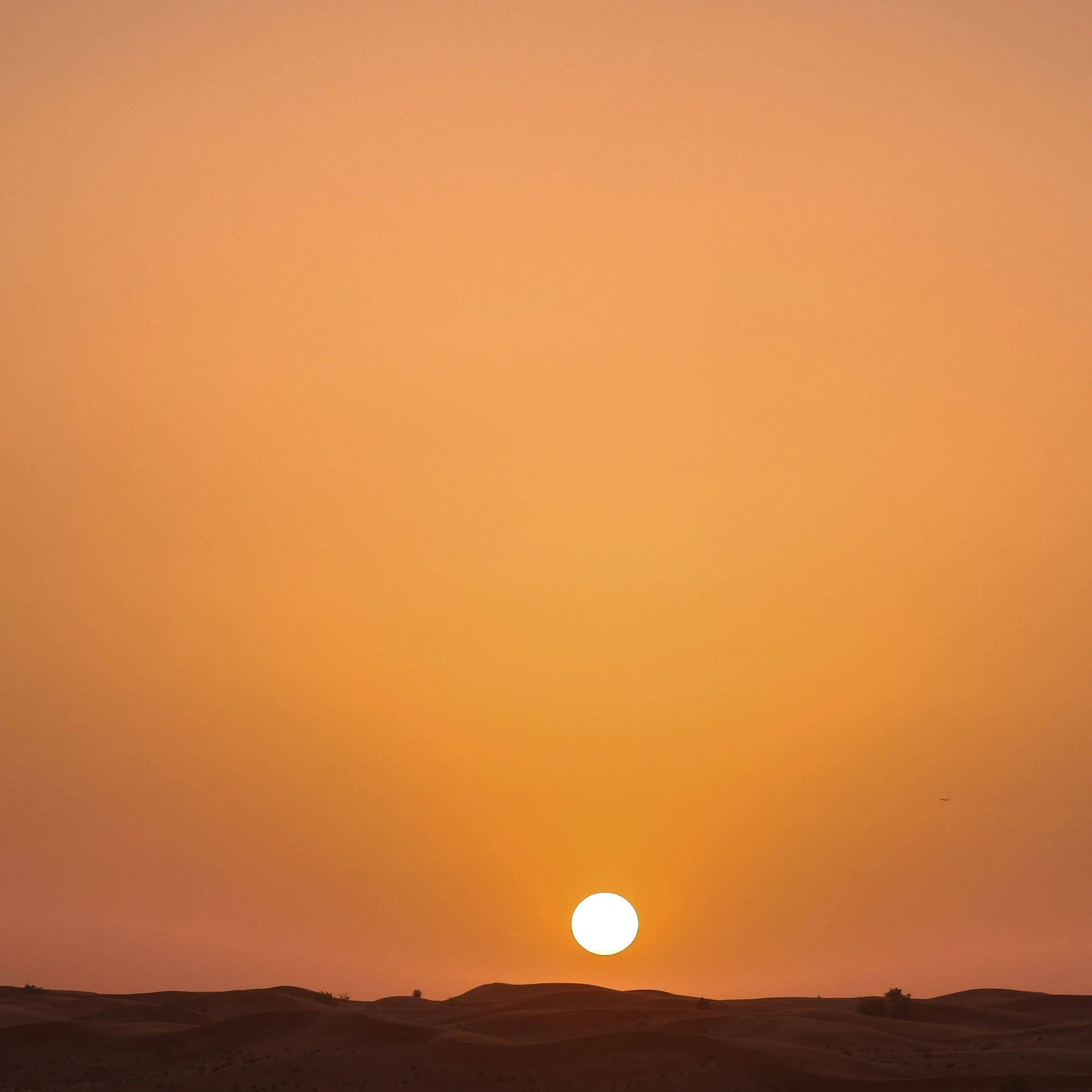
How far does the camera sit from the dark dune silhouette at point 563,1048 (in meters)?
32.1

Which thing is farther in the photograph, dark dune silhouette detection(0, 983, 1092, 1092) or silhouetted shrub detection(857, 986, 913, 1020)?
silhouetted shrub detection(857, 986, 913, 1020)

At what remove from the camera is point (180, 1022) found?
1821 inches

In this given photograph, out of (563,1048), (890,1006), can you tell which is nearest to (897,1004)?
(890,1006)

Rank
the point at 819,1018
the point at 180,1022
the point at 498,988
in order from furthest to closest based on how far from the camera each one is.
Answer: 1. the point at 498,988
2. the point at 180,1022
3. the point at 819,1018

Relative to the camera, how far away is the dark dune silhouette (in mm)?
32062

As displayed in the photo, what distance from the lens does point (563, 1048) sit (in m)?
36.4

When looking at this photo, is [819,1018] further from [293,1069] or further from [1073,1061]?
[293,1069]

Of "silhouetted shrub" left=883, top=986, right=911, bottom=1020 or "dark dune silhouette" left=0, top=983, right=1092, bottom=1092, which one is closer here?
"dark dune silhouette" left=0, top=983, right=1092, bottom=1092

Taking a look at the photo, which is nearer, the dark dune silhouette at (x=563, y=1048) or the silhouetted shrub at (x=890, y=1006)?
the dark dune silhouette at (x=563, y=1048)

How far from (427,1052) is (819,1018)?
48.9 ft

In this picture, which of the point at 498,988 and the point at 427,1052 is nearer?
the point at 427,1052

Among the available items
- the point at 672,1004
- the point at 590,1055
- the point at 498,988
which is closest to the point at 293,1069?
the point at 590,1055

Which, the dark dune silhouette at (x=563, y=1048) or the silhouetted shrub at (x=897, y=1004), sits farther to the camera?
the silhouetted shrub at (x=897, y=1004)

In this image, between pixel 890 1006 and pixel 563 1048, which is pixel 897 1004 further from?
pixel 563 1048
